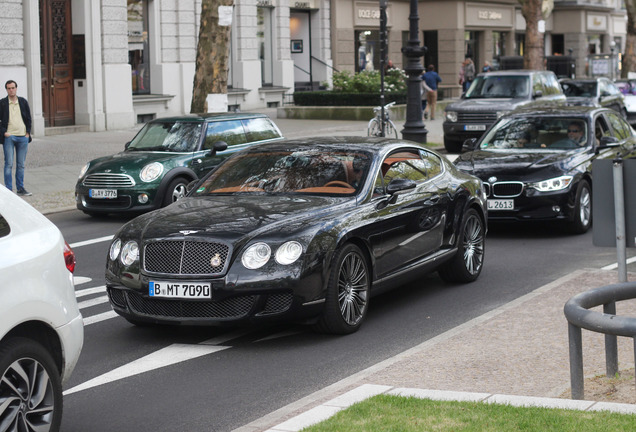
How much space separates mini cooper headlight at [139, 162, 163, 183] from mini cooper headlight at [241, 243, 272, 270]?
7.82 meters

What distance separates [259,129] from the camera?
1733 centimetres

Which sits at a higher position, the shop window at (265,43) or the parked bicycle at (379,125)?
the shop window at (265,43)

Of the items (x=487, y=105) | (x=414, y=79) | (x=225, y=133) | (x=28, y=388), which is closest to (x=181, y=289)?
(x=28, y=388)

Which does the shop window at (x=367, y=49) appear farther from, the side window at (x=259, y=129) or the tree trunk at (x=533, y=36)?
the side window at (x=259, y=129)

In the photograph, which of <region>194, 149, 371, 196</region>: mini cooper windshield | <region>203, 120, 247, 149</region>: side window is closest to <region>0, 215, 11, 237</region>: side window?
<region>194, 149, 371, 196</region>: mini cooper windshield

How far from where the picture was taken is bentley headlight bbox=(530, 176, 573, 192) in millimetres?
13203

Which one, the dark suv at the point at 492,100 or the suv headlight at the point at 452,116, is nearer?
the dark suv at the point at 492,100

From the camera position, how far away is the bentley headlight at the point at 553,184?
13203 mm

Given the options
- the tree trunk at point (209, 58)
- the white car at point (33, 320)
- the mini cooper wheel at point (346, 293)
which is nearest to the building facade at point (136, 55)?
the tree trunk at point (209, 58)

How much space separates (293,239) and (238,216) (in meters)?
0.58

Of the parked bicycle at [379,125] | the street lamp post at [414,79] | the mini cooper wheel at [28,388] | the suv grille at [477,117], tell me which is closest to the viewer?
the mini cooper wheel at [28,388]

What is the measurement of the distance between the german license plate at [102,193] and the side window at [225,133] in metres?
1.60

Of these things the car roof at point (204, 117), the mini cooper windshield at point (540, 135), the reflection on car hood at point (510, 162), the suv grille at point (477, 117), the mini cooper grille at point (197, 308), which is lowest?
the mini cooper grille at point (197, 308)

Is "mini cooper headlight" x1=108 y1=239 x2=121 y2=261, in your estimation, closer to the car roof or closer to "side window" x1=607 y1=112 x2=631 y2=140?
the car roof
